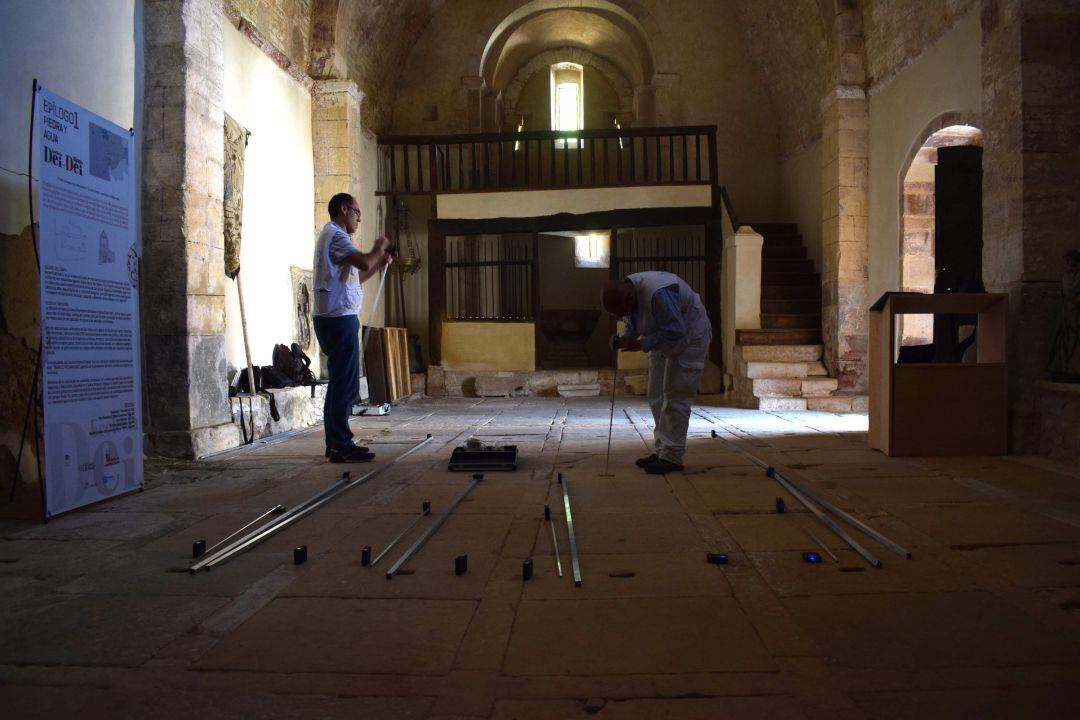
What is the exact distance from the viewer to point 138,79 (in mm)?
5371

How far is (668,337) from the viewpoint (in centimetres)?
445

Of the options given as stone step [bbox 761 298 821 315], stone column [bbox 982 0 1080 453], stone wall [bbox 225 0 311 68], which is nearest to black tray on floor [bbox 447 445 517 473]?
stone column [bbox 982 0 1080 453]

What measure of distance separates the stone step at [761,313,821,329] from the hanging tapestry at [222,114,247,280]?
6.72 m

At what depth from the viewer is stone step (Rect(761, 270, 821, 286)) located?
35.1 ft

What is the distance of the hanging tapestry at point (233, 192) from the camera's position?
6.61 metres

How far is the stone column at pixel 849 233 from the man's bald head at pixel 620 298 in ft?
18.8

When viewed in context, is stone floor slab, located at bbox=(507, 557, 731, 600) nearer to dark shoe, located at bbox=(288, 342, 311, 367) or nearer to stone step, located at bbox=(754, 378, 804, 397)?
dark shoe, located at bbox=(288, 342, 311, 367)

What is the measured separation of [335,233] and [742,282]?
254 inches

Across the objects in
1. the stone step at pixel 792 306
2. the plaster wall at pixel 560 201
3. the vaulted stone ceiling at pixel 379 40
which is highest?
the vaulted stone ceiling at pixel 379 40

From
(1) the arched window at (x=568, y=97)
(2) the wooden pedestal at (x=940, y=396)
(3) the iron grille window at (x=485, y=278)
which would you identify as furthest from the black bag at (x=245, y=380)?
(1) the arched window at (x=568, y=97)

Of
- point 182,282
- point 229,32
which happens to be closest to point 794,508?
point 182,282

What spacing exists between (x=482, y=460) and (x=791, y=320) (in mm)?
6676

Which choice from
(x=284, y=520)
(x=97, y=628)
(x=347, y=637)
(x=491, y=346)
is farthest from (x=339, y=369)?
(x=491, y=346)

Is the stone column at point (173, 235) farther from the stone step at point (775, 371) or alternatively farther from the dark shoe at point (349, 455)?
the stone step at point (775, 371)
